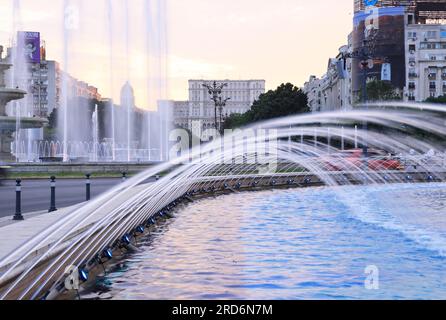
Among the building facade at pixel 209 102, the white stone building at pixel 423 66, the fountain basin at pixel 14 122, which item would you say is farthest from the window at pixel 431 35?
the fountain basin at pixel 14 122

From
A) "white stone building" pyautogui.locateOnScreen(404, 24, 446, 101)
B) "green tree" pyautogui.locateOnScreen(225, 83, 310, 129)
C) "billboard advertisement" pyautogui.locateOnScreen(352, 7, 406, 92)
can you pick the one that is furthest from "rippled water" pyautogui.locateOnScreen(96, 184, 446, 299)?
"white stone building" pyautogui.locateOnScreen(404, 24, 446, 101)

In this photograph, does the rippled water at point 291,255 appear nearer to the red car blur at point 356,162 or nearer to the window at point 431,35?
the red car blur at point 356,162

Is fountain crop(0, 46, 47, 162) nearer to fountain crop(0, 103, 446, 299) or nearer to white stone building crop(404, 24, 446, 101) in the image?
fountain crop(0, 103, 446, 299)

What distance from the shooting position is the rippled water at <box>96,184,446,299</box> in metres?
8.83

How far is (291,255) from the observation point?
11398 mm

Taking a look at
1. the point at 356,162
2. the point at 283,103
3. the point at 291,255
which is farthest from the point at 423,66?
the point at 291,255

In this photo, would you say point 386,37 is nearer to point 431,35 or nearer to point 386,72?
point 386,72

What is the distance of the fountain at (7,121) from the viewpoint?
41.2m

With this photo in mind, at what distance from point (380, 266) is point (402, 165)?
100ft

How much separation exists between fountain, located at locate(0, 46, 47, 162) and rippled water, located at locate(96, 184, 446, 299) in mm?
23989
